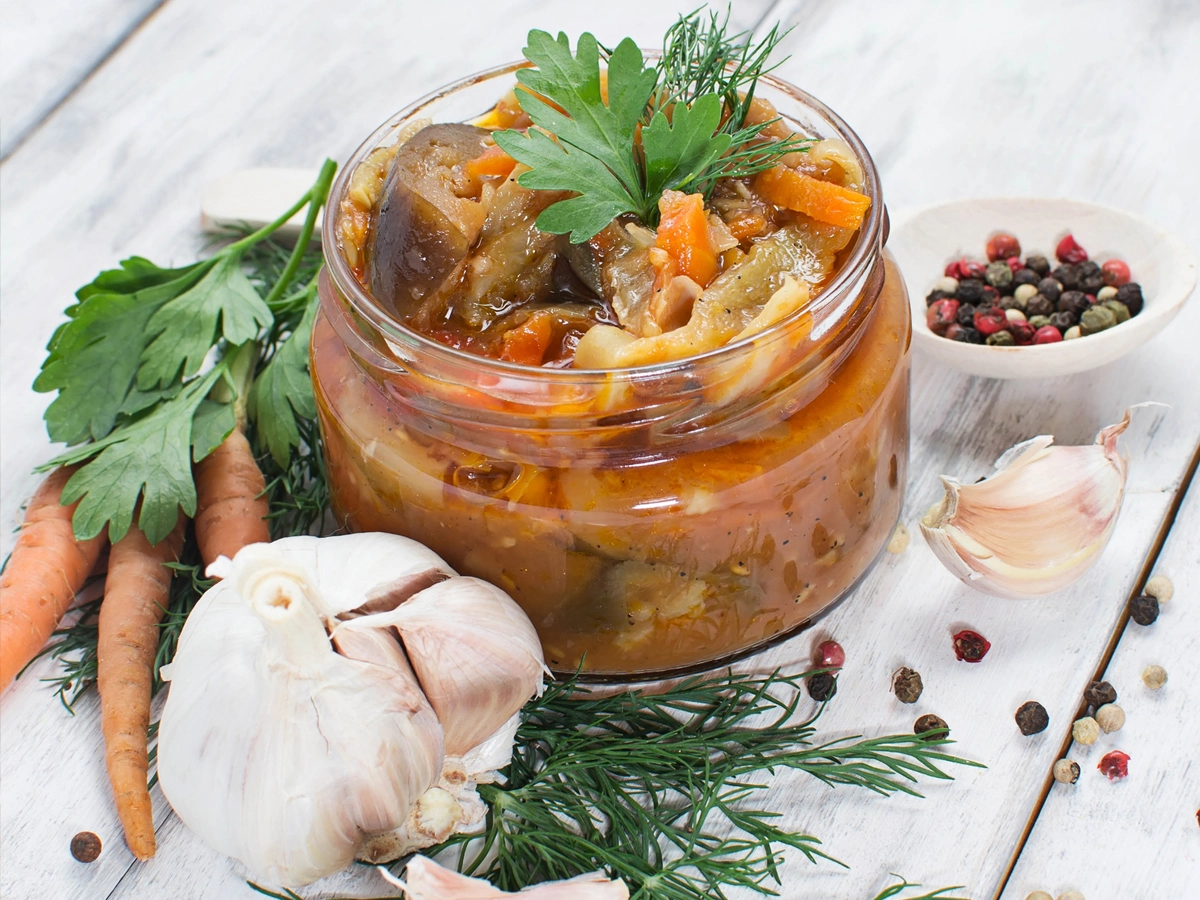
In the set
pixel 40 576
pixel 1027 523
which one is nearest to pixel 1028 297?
pixel 1027 523

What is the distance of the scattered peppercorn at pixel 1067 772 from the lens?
171cm

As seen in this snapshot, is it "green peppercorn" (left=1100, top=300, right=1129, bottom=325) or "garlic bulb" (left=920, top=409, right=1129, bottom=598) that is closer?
"garlic bulb" (left=920, top=409, right=1129, bottom=598)

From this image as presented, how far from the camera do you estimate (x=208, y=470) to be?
2.08 meters

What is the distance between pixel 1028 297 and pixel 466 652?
1.29m

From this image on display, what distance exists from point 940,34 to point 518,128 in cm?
164

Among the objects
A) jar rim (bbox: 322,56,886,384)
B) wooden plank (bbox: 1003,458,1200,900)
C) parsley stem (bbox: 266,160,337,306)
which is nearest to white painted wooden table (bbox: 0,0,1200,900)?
wooden plank (bbox: 1003,458,1200,900)

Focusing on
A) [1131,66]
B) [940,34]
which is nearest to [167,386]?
[940,34]

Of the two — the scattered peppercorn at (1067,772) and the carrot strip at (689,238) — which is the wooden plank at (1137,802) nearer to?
the scattered peppercorn at (1067,772)

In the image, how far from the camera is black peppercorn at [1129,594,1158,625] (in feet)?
6.17

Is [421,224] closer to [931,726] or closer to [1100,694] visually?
[931,726]

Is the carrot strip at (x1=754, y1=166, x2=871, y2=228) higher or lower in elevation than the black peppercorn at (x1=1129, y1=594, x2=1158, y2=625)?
higher

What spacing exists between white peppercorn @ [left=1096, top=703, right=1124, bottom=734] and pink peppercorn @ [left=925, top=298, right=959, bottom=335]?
0.74 metres

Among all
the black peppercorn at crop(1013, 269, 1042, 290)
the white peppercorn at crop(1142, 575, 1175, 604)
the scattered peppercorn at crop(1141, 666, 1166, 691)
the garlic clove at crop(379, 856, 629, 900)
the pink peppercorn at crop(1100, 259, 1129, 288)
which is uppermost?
the pink peppercorn at crop(1100, 259, 1129, 288)

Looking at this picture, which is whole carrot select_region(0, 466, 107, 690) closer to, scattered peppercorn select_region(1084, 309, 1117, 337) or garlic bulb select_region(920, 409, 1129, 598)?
garlic bulb select_region(920, 409, 1129, 598)
